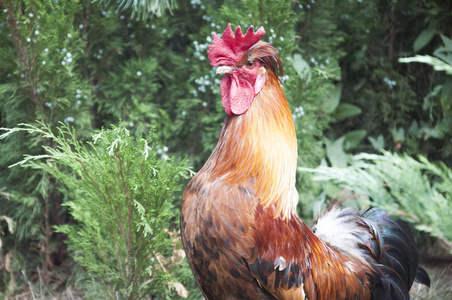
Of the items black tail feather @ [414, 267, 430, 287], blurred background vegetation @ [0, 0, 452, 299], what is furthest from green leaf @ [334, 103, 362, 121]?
black tail feather @ [414, 267, 430, 287]

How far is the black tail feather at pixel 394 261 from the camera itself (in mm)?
2496

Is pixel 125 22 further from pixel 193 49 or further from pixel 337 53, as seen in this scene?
pixel 337 53

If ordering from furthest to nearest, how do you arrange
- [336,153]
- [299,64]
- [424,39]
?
[336,153] < [424,39] < [299,64]

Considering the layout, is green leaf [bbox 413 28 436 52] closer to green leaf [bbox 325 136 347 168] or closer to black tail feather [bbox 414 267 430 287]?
green leaf [bbox 325 136 347 168]

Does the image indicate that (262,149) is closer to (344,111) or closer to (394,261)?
(394,261)

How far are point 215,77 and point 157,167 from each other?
50.7 inches

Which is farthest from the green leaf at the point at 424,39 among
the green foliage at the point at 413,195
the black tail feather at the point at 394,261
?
the green foliage at the point at 413,195

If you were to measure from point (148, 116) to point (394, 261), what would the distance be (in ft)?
6.99

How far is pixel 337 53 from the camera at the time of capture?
4.32 m

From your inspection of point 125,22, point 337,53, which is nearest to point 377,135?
point 337,53

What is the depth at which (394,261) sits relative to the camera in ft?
8.51

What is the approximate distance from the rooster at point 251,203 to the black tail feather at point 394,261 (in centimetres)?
36

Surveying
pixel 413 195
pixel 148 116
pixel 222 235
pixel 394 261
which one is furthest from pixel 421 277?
pixel 148 116

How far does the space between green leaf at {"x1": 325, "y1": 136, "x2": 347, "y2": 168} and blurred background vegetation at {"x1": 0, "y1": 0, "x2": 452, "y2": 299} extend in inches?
0.9
